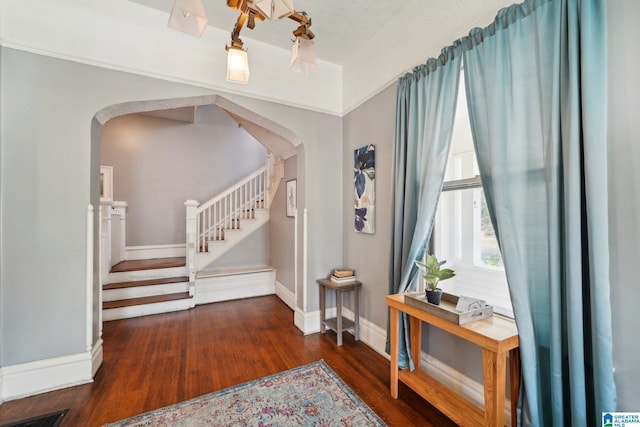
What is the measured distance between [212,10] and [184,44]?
413 mm

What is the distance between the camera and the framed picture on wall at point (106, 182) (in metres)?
4.70

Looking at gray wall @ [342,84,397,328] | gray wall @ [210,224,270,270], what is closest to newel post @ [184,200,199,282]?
gray wall @ [210,224,270,270]

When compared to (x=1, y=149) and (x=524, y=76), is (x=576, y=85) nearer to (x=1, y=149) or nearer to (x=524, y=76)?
(x=524, y=76)

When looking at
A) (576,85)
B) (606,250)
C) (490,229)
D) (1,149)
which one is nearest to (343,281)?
(490,229)

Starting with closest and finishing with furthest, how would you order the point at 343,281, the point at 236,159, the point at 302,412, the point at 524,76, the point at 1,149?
the point at 524,76 < the point at 302,412 < the point at 1,149 < the point at 343,281 < the point at 236,159

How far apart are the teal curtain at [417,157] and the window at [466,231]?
0.64 ft

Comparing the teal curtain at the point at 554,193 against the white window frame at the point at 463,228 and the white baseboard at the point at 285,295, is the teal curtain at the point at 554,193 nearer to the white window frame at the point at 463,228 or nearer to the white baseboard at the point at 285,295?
the white window frame at the point at 463,228

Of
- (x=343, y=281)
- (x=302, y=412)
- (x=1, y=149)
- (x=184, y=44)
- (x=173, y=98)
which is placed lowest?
(x=302, y=412)

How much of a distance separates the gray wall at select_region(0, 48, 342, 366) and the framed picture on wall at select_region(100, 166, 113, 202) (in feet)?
9.90

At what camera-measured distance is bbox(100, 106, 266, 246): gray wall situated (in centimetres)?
495

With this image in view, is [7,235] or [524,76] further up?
[524,76]

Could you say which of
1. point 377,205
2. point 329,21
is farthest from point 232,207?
point 329,21

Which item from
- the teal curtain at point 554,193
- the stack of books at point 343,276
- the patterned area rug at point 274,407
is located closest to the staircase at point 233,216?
the stack of books at point 343,276

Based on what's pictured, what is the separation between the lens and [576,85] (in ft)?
3.90
